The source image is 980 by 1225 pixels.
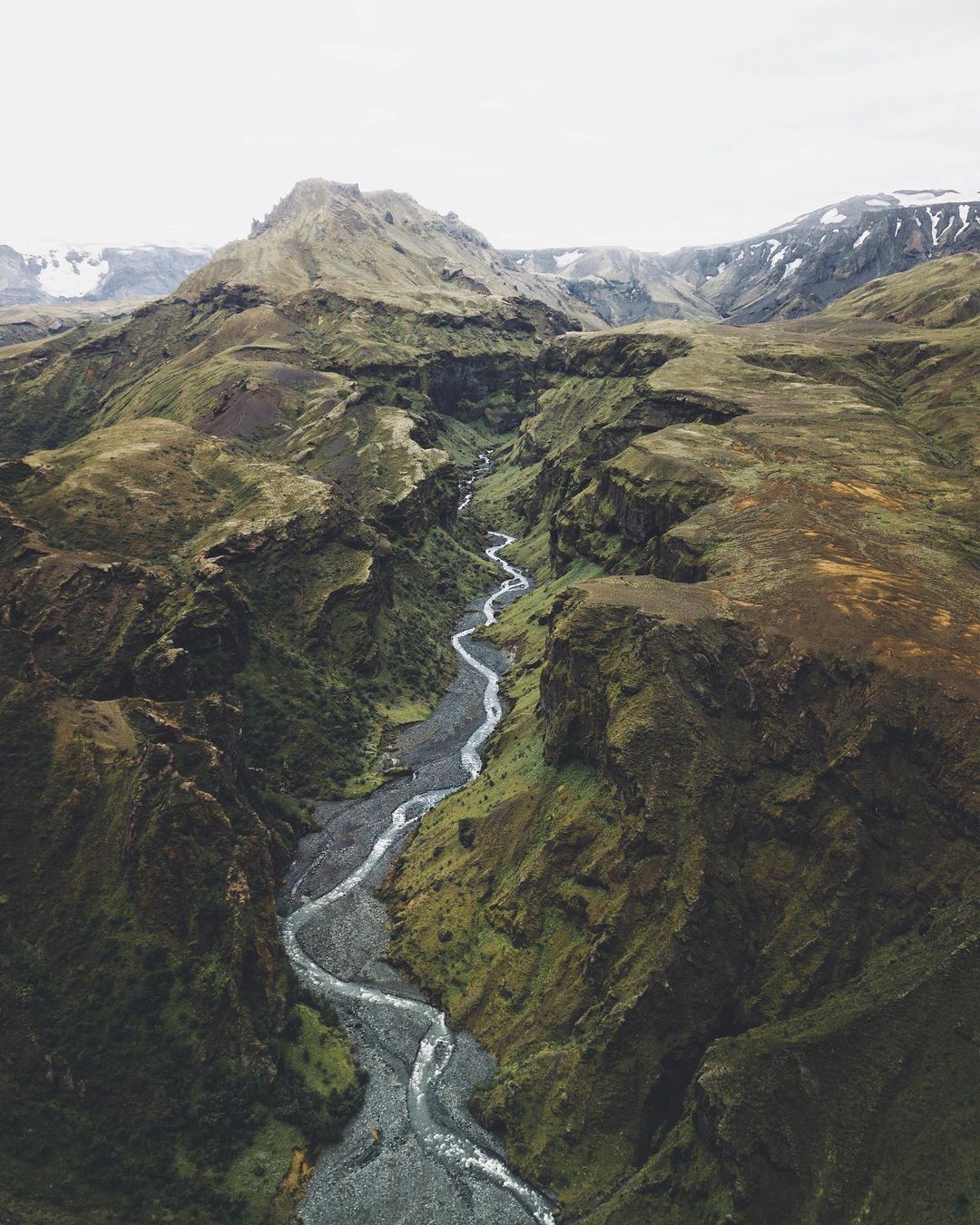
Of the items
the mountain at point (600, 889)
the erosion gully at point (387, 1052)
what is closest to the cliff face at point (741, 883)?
the mountain at point (600, 889)

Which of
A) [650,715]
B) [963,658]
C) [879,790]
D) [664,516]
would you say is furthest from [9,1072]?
[664,516]

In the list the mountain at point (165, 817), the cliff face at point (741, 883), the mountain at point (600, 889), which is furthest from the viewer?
the mountain at point (165, 817)

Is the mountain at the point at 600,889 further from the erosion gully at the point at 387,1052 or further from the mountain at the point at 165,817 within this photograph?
the erosion gully at the point at 387,1052

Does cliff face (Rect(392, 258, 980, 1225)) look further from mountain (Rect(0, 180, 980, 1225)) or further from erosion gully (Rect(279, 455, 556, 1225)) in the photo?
erosion gully (Rect(279, 455, 556, 1225))

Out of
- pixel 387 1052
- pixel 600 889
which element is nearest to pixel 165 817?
pixel 387 1052

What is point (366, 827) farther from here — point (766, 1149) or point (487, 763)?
point (766, 1149)

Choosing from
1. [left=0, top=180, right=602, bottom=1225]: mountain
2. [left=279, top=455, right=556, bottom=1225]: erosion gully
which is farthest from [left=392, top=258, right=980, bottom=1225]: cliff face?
[left=0, top=180, right=602, bottom=1225]: mountain

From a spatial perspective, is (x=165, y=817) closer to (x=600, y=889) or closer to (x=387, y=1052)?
(x=387, y=1052)
